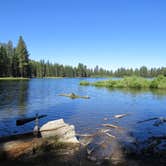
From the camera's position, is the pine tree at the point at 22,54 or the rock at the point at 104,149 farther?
the pine tree at the point at 22,54

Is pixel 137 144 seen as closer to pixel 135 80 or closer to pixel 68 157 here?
pixel 68 157

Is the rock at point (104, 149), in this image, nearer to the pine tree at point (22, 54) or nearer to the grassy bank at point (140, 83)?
the grassy bank at point (140, 83)

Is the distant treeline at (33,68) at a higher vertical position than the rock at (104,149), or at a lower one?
higher

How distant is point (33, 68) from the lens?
111 metres

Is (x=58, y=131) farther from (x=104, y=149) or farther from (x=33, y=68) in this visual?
(x=33, y=68)

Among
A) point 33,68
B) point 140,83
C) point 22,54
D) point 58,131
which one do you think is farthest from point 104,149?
point 33,68

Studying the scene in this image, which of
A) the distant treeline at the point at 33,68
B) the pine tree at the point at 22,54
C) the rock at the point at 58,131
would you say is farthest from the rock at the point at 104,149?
the pine tree at the point at 22,54

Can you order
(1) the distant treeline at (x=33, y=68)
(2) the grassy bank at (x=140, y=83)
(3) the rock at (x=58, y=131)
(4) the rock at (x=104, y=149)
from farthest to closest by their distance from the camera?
(1) the distant treeline at (x=33, y=68)
(2) the grassy bank at (x=140, y=83)
(3) the rock at (x=58, y=131)
(4) the rock at (x=104, y=149)

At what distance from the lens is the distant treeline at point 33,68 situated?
75.6 m

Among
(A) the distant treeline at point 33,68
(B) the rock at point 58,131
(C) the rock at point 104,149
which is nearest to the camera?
(C) the rock at point 104,149

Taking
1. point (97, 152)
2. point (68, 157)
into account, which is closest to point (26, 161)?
point (68, 157)

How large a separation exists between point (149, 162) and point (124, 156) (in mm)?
1005

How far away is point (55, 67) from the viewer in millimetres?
136125

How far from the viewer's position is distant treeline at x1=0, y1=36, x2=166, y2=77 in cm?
7564
